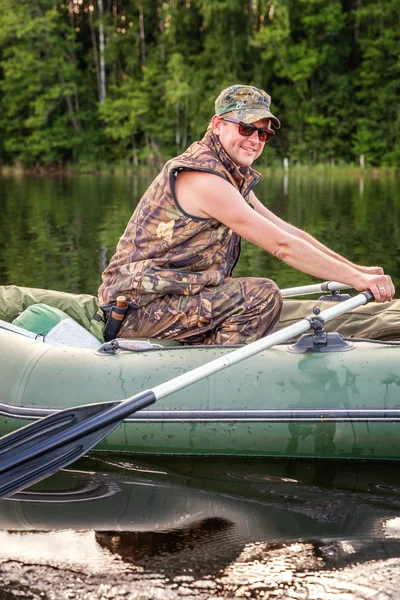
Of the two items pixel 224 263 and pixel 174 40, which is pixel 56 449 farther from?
pixel 174 40

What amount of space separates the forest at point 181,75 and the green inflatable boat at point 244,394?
24298 millimetres

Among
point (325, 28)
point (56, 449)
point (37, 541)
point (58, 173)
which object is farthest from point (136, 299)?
point (58, 173)

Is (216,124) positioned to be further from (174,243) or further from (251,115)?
(174,243)

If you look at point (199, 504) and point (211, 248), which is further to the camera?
point (211, 248)

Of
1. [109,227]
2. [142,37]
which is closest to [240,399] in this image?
[109,227]

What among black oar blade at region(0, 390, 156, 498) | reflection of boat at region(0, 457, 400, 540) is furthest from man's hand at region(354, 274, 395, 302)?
black oar blade at region(0, 390, 156, 498)

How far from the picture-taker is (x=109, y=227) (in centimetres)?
1233

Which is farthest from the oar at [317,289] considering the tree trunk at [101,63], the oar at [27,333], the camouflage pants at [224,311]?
the tree trunk at [101,63]

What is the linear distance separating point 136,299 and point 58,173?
30.4 metres

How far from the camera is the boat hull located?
3.34 metres

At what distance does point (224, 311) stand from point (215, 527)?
1.09m

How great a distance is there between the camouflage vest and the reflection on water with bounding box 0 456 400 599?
762 millimetres

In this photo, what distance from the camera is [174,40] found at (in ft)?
102

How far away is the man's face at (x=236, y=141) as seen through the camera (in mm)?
3676
